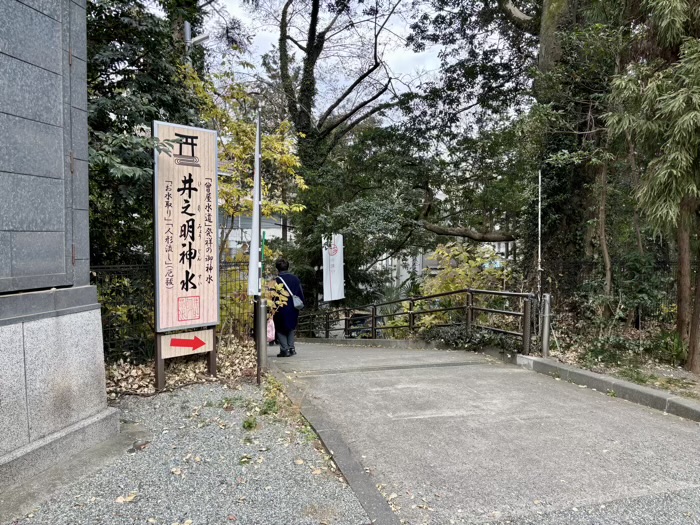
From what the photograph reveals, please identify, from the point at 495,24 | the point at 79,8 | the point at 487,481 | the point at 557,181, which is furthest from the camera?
the point at 495,24

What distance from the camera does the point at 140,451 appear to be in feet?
11.5

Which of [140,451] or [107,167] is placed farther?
[107,167]

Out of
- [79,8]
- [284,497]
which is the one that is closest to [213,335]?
[284,497]

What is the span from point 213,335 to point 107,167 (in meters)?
2.12

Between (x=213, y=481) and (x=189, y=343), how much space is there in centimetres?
227

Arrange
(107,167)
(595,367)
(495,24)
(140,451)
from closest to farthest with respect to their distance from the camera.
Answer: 1. (140,451)
2. (107,167)
3. (595,367)
4. (495,24)

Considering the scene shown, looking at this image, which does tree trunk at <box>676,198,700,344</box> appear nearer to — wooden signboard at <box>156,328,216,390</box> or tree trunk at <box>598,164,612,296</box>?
tree trunk at <box>598,164,612,296</box>

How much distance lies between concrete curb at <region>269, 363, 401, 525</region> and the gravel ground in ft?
0.21

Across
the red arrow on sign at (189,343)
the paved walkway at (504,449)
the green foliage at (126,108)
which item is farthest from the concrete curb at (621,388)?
the green foliage at (126,108)

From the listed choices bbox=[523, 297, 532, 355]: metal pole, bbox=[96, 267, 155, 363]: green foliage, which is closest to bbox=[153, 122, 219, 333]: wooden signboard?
bbox=[96, 267, 155, 363]: green foliage

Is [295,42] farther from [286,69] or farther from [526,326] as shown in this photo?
[526,326]

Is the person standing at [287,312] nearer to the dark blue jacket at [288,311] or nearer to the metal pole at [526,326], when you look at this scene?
the dark blue jacket at [288,311]

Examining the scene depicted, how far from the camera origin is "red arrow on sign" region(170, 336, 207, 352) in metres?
4.97

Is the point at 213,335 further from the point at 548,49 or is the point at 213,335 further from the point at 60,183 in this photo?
the point at 548,49
